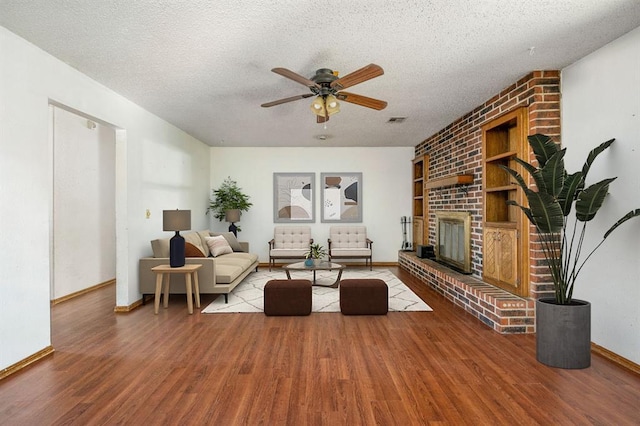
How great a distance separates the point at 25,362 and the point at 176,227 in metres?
1.93

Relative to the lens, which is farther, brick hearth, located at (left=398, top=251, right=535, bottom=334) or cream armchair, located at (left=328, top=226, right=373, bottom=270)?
cream armchair, located at (left=328, top=226, right=373, bottom=270)

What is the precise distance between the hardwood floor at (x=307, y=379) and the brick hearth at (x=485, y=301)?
0.13 meters

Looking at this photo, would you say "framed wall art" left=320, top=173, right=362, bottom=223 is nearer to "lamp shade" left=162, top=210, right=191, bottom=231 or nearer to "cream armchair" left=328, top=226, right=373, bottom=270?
"cream armchair" left=328, top=226, right=373, bottom=270

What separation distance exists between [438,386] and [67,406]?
247 centimetres

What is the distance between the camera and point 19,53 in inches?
113

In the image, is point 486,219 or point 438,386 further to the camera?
point 486,219

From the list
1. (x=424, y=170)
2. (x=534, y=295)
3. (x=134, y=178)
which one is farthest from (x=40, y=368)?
(x=424, y=170)

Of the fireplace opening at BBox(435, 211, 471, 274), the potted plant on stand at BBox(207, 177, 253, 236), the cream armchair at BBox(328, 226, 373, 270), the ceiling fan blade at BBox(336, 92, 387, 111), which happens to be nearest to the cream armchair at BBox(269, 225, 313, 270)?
the cream armchair at BBox(328, 226, 373, 270)

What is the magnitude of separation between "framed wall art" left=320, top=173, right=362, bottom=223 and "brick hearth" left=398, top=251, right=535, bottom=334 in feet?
8.61

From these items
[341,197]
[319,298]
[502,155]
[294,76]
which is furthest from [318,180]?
[294,76]

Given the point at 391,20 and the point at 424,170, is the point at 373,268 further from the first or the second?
the point at 391,20

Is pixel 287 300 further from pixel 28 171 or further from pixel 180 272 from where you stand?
pixel 28 171

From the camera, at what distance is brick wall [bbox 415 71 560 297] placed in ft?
11.9

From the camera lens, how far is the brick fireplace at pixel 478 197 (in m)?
3.61
